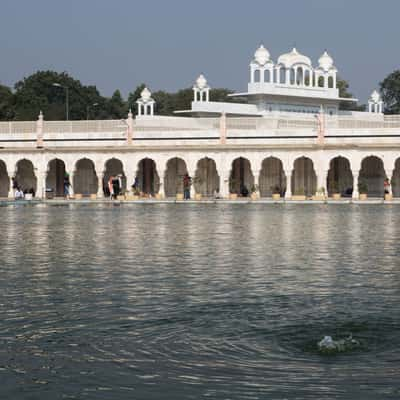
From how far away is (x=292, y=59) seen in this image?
302ft

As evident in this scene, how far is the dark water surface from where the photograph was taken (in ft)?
30.9

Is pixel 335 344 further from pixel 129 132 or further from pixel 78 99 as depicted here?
pixel 78 99

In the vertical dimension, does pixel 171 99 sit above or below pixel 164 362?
above

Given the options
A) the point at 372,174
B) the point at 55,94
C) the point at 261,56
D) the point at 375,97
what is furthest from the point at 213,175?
the point at 55,94

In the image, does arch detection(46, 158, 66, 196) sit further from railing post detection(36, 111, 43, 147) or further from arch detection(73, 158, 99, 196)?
railing post detection(36, 111, 43, 147)

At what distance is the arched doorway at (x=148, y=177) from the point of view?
72312 mm

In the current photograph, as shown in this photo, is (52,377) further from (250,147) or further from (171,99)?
(171,99)

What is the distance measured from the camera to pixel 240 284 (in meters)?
16.4

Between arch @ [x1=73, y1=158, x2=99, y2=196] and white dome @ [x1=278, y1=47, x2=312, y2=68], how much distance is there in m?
25.4

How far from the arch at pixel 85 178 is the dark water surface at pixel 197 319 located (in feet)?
159

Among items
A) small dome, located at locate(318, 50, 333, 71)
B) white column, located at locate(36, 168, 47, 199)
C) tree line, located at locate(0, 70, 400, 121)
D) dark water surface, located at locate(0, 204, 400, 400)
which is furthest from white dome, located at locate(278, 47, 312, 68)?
dark water surface, located at locate(0, 204, 400, 400)

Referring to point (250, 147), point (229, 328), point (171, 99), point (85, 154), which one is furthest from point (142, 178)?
point (229, 328)

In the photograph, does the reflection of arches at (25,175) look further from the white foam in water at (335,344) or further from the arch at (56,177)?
the white foam in water at (335,344)

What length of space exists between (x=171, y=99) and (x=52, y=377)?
115174 millimetres
